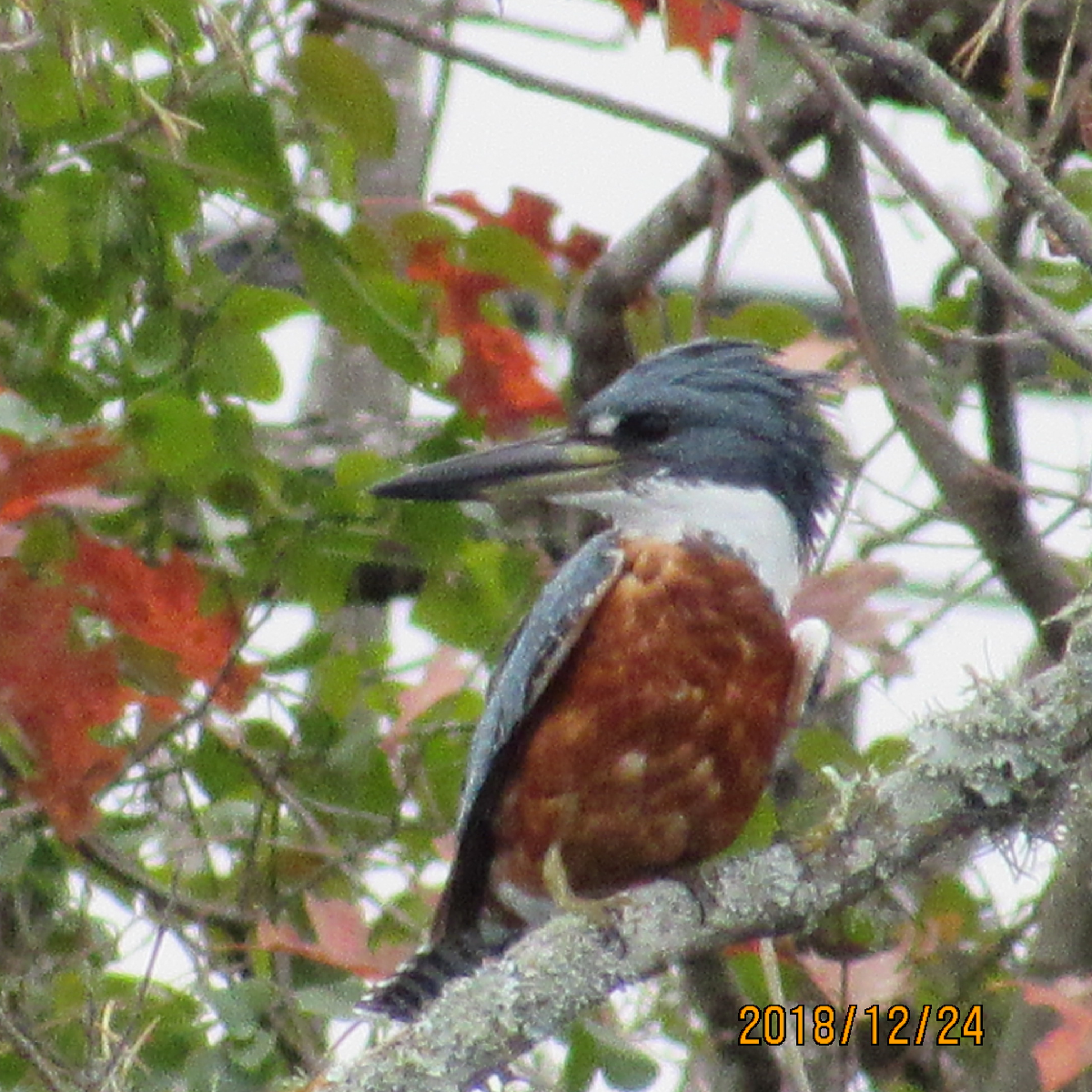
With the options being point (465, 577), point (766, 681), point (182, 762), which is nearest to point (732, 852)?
point (766, 681)

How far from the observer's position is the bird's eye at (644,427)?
2746mm

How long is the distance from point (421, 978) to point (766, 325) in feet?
3.39

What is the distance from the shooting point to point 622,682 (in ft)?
8.05

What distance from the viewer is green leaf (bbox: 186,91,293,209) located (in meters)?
2.26

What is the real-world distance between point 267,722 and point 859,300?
0.97 meters

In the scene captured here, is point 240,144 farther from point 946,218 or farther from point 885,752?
point 885,752

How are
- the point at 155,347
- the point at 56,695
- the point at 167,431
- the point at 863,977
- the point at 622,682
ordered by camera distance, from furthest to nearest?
the point at 863,977 < the point at 622,682 < the point at 155,347 < the point at 167,431 < the point at 56,695

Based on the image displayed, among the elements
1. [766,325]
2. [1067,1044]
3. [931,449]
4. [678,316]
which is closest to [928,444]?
[931,449]

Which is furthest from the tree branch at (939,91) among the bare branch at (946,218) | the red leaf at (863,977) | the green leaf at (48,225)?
the red leaf at (863,977)

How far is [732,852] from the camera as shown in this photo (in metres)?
2.73

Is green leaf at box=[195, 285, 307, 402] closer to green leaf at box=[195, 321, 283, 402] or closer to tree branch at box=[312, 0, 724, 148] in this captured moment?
green leaf at box=[195, 321, 283, 402]

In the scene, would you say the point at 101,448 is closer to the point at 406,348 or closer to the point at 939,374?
the point at 406,348

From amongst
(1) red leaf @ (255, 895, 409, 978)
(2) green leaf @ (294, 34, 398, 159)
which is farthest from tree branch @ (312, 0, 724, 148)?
(1) red leaf @ (255, 895, 409, 978)

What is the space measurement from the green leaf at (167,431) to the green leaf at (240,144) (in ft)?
0.86
